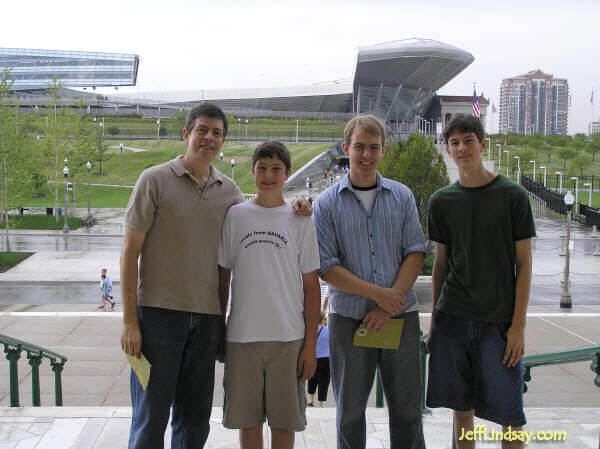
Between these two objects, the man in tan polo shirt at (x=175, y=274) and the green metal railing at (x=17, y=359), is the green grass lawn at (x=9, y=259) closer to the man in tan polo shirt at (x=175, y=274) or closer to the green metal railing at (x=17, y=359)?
the green metal railing at (x=17, y=359)

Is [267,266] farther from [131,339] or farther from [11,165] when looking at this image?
[11,165]

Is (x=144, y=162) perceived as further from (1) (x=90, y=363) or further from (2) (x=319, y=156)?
(1) (x=90, y=363)

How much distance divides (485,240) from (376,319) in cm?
74

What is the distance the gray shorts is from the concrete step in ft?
2.90

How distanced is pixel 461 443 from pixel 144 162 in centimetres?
5758

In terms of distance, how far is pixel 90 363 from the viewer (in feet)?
34.1

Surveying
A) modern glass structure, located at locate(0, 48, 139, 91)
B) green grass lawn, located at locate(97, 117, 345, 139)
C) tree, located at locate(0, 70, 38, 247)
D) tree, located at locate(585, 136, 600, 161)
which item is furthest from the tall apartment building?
tree, located at locate(0, 70, 38, 247)

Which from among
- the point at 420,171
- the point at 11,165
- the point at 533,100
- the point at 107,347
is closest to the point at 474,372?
the point at 107,347

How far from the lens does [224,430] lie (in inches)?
171

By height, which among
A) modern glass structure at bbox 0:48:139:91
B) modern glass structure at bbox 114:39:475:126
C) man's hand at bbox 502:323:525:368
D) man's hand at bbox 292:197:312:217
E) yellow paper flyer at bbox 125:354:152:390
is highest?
modern glass structure at bbox 0:48:139:91

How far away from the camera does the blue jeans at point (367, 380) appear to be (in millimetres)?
3297

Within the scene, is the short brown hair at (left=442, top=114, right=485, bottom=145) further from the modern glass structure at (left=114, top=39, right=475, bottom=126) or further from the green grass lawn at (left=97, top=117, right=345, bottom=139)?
the green grass lawn at (left=97, top=117, right=345, bottom=139)

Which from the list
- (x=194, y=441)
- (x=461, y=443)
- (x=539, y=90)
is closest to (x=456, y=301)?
(x=461, y=443)

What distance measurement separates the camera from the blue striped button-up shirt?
3.30 m
